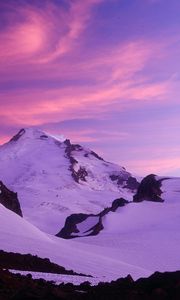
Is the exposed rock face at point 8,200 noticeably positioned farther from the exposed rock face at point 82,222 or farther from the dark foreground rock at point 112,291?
the dark foreground rock at point 112,291

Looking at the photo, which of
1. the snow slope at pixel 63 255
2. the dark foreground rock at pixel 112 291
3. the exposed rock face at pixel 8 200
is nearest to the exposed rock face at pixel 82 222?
the exposed rock face at pixel 8 200

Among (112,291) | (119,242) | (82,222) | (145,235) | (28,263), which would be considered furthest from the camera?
(82,222)

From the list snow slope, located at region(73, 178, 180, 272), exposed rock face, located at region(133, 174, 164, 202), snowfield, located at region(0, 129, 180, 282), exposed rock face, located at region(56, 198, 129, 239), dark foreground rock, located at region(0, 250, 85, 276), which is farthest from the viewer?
exposed rock face, located at region(56, 198, 129, 239)

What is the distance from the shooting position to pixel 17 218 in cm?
4144

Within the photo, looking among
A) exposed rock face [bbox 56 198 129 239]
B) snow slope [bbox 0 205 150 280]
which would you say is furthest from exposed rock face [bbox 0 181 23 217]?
snow slope [bbox 0 205 150 280]

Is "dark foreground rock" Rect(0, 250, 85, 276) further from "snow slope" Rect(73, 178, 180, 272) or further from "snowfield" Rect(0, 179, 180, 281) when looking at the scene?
"snow slope" Rect(73, 178, 180, 272)

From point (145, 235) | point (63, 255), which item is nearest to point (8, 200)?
point (145, 235)

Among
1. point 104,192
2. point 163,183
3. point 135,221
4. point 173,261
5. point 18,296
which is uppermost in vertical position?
point 104,192

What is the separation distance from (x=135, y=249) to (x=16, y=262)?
74.2 ft

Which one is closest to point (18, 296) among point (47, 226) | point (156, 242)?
point (156, 242)

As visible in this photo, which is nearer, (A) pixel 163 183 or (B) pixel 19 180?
(A) pixel 163 183

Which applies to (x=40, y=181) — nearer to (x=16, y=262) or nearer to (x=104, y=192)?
(x=104, y=192)

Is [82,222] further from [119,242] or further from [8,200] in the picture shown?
[119,242]

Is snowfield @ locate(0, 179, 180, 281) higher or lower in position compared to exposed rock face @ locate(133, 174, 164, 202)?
lower
